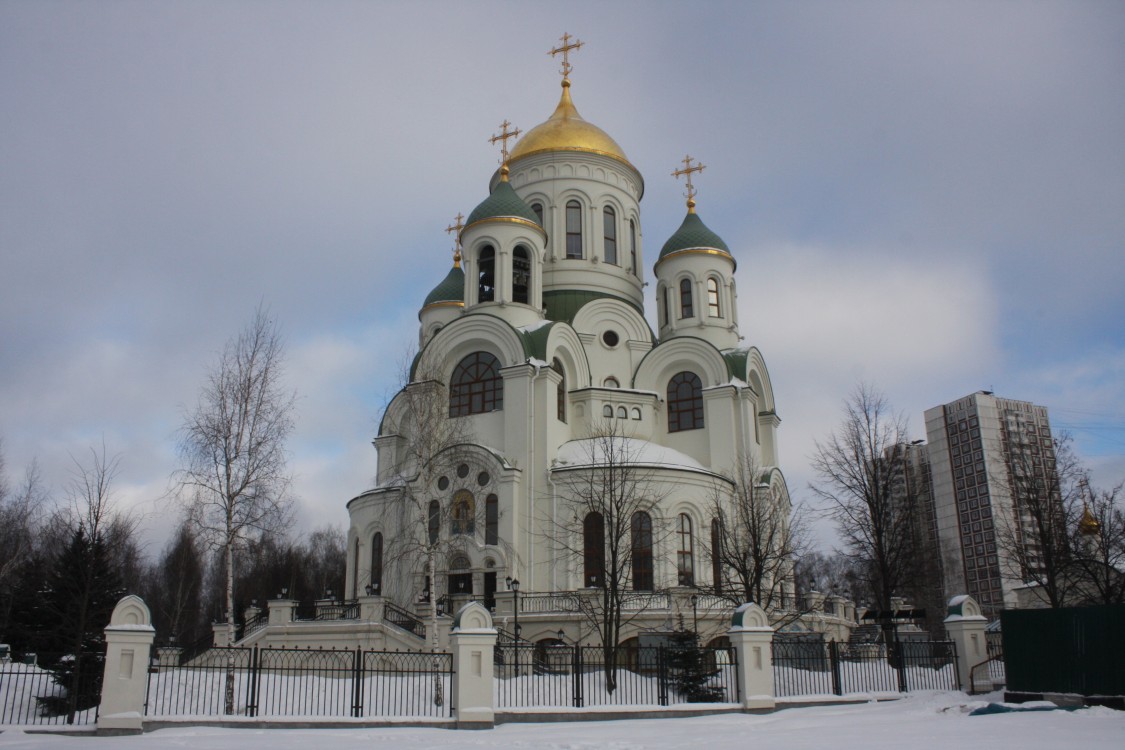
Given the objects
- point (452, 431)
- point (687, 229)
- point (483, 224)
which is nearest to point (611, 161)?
point (687, 229)

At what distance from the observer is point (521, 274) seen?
106ft

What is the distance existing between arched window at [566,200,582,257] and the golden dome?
2231mm

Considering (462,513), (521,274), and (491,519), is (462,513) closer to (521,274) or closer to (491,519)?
(491,519)

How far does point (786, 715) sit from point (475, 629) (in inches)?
202

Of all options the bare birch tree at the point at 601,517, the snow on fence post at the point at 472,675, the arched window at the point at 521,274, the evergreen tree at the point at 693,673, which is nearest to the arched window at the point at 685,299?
the arched window at the point at 521,274

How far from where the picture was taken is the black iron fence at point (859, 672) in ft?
57.3

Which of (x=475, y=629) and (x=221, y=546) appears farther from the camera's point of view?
(x=221, y=546)

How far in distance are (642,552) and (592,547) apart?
57.8 inches

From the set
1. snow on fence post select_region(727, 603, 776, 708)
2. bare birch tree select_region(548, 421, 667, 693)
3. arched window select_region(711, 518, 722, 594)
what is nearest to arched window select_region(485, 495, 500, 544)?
bare birch tree select_region(548, 421, 667, 693)

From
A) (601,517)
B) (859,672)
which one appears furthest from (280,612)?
(859,672)

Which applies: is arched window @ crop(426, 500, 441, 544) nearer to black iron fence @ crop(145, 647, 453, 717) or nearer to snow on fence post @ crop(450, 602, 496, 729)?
black iron fence @ crop(145, 647, 453, 717)

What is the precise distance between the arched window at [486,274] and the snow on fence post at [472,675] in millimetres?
18470

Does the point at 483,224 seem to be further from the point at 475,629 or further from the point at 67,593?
the point at 475,629

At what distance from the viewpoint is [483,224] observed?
1243 inches
